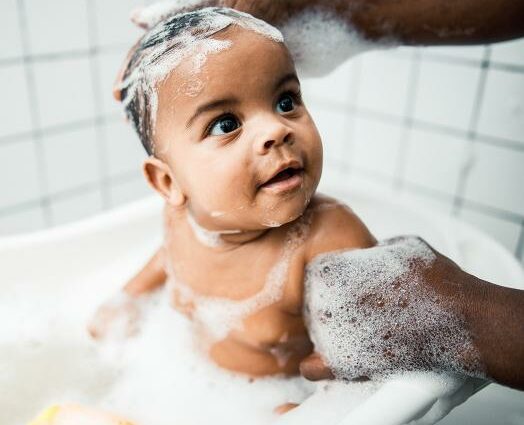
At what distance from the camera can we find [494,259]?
1.05 meters

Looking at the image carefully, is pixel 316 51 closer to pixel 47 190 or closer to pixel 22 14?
pixel 22 14

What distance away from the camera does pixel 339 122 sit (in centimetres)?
163

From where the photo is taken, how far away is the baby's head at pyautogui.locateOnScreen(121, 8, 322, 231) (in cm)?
68

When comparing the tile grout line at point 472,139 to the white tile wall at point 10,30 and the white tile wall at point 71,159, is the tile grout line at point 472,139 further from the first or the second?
the white tile wall at point 10,30

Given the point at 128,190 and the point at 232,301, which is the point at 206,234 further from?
the point at 128,190

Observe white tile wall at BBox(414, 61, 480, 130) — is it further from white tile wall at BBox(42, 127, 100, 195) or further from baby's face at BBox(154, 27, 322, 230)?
white tile wall at BBox(42, 127, 100, 195)

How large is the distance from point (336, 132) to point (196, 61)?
1.01 metres

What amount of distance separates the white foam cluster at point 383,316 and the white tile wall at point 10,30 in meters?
0.99

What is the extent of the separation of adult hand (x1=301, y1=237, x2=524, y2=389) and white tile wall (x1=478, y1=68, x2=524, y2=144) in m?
0.70

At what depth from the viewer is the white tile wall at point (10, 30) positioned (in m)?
1.30

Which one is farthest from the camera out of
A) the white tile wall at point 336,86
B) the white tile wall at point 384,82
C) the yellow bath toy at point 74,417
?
the white tile wall at point 336,86

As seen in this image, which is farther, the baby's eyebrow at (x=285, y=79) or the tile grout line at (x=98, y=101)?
the tile grout line at (x=98, y=101)

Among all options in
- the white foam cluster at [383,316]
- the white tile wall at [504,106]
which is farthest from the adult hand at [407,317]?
the white tile wall at [504,106]

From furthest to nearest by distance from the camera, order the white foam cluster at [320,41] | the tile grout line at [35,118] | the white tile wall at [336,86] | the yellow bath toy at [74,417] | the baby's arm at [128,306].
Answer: the white tile wall at [336,86] < the tile grout line at [35,118] < the baby's arm at [128,306] < the white foam cluster at [320,41] < the yellow bath toy at [74,417]
